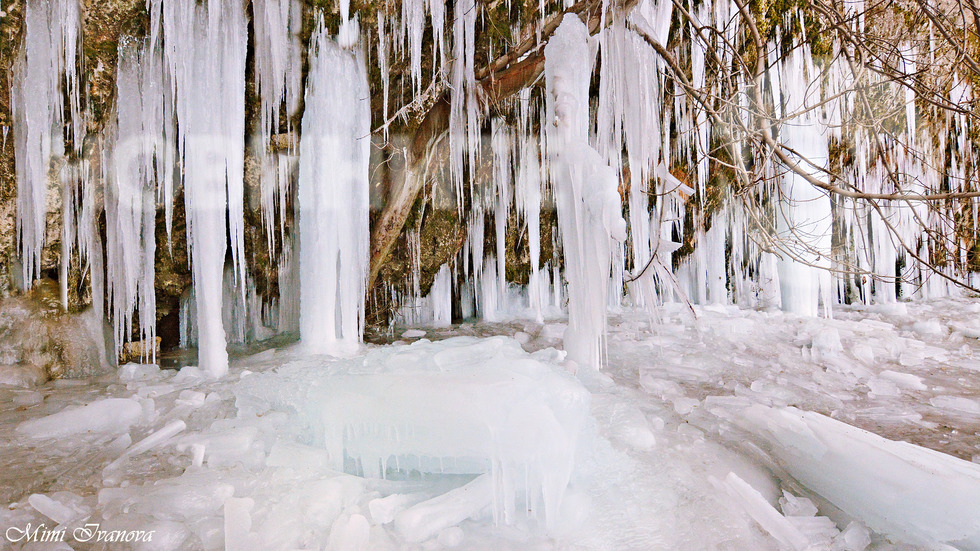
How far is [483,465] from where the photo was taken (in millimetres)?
1690

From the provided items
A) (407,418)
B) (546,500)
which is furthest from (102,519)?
(546,500)

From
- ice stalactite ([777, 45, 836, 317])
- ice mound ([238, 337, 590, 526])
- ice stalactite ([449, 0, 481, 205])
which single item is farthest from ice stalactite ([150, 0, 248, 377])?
ice stalactite ([777, 45, 836, 317])

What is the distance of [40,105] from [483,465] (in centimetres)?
394

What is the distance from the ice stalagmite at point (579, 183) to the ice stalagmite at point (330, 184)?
1817mm

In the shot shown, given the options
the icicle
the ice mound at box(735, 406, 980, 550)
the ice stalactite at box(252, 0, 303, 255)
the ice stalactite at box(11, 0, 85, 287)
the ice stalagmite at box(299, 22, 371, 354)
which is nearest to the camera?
the ice mound at box(735, 406, 980, 550)

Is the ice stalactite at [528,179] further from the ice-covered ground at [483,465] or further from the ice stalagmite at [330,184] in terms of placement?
the ice-covered ground at [483,465]

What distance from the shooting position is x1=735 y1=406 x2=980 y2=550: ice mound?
1341mm

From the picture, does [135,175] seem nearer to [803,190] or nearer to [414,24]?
[414,24]

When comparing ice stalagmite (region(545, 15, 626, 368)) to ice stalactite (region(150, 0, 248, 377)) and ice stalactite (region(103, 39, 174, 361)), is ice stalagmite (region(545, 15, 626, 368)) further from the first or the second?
ice stalactite (region(103, 39, 174, 361))

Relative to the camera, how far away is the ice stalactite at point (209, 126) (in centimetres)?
305

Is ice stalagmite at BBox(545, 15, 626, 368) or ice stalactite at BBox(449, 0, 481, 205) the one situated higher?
ice stalactite at BBox(449, 0, 481, 205)

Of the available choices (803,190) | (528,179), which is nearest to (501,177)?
(528,179)

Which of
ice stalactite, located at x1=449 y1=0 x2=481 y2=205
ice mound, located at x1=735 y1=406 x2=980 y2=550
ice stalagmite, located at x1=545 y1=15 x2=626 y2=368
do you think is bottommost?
Result: ice mound, located at x1=735 y1=406 x2=980 y2=550

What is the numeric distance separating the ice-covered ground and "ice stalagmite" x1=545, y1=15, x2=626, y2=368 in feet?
2.03
